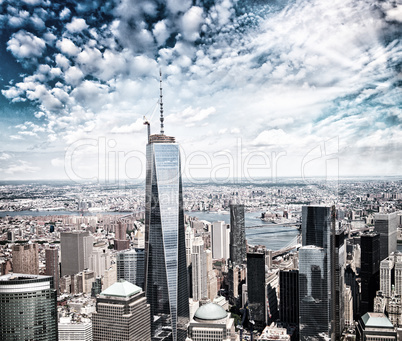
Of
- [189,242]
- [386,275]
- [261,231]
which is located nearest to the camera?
[386,275]

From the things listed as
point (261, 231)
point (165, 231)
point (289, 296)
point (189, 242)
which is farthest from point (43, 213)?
point (261, 231)

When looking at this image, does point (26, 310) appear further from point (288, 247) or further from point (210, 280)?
point (288, 247)

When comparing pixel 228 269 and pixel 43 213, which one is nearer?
pixel 43 213

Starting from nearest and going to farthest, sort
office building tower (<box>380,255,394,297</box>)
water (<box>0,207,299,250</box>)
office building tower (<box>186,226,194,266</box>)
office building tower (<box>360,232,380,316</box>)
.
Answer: office building tower (<box>360,232,380,316</box>) → office building tower (<box>380,255,394,297</box>) → office building tower (<box>186,226,194,266</box>) → water (<box>0,207,299,250</box>)

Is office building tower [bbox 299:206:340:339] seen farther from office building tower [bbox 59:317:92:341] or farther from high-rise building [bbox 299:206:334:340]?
office building tower [bbox 59:317:92:341]

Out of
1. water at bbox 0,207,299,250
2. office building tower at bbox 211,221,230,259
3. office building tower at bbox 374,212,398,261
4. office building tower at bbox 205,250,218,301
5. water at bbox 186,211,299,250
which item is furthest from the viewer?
office building tower at bbox 211,221,230,259

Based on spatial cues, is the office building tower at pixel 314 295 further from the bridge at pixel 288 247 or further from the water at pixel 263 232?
the water at pixel 263 232

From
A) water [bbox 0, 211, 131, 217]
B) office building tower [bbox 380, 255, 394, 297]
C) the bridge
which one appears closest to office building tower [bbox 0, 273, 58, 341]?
water [bbox 0, 211, 131, 217]
